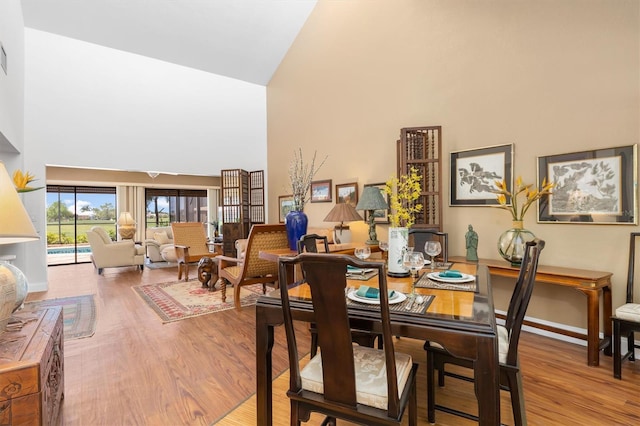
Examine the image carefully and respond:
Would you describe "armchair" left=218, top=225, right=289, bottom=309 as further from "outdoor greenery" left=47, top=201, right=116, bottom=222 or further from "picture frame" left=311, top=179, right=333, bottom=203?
"outdoor greenery" left=47, top=201, right=116, bottom=222

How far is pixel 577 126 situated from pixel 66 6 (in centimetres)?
705

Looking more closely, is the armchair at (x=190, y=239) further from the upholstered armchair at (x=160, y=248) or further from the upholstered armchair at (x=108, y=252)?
the upholstered armchair at (x=160, y=248)

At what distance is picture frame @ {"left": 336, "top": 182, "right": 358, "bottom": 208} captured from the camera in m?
4.97

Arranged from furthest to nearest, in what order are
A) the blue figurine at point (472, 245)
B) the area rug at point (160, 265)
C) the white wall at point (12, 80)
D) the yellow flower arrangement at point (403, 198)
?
1. the area rug at point (160, 265)
2. the white wall at point (12, 80)
3. the blue figurine at point (472, 245)
4. the yellow flower arrangement at point (403, 198)

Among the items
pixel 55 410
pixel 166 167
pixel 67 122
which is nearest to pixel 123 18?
pixel 67 122

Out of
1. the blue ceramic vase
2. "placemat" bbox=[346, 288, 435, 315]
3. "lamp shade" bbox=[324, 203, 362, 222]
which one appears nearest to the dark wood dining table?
"placemat" bbox=[346, 288, 435, 315]

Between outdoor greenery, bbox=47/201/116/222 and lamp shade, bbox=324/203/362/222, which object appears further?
outdoor greenery, bbox=47/201/116/222

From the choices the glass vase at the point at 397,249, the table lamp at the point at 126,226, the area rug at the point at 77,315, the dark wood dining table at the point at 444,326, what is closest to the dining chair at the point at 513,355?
the dark wood dining table at the point at 444,326

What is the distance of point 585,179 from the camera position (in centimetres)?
275

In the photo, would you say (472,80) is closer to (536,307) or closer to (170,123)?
(536,307)

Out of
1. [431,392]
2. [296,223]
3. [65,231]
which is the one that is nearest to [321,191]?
[296,223]

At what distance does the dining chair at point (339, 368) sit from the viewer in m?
1.15

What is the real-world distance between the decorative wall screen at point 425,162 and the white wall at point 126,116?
4.36 metres

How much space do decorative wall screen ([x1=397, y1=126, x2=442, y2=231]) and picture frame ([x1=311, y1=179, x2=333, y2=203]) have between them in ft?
6.17
